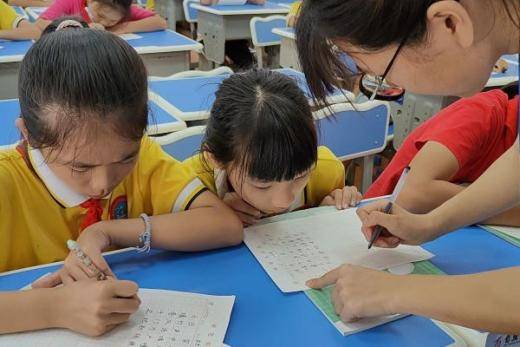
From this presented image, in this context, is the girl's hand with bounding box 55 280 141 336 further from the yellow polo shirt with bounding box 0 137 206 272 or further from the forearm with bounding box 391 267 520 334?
the forearm with bounding box 391 267 520 334

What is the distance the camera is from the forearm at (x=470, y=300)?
0.68 metres

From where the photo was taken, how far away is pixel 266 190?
3.53 feet

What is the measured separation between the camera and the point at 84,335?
2.41 ft

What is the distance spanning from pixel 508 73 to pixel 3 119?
224cm

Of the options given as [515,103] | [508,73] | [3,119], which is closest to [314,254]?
[515,103]

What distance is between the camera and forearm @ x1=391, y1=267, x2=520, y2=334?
0.68 meters

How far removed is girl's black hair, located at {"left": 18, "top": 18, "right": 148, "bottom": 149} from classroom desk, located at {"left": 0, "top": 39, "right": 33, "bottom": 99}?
5.57ft

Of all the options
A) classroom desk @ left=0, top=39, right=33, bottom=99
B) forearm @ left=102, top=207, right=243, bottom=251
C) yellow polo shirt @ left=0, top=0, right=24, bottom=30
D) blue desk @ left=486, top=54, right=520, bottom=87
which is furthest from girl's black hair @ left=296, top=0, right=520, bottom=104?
yellow polo shirt @ left=0, top=0, right=24, bottom=30

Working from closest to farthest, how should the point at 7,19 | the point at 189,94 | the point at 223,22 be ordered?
the point at 189,94 → the point at 7,19 → the point at 223,22

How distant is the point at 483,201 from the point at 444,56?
46cm

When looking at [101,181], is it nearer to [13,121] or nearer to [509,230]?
[509,230]

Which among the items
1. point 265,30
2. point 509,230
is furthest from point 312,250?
point 265,30

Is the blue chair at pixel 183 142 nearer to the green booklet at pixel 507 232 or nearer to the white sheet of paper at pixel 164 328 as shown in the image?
the white sheet of paper at pixel 164 328

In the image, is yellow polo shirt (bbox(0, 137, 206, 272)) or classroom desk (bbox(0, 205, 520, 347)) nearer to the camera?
classroom desk (bbox(0, 205, 520, 347))
